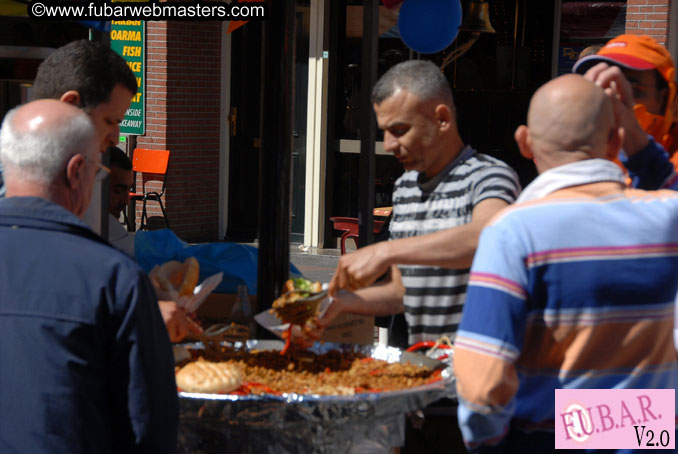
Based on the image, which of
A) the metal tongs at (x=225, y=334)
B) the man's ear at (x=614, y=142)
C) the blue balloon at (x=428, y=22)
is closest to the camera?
the man's ear at (x=614, y=142)

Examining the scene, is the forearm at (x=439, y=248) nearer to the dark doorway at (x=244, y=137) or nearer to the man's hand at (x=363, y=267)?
the man's hand at (x=363, y=267)

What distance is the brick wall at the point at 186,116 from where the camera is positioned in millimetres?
11859

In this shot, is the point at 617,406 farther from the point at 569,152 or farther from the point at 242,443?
the point at 242,443

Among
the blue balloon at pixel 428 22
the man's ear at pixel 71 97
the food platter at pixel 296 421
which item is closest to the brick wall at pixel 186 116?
the blue balloon at pixel 428 22

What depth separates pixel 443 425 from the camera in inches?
117

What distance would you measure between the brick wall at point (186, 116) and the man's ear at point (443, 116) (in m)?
9.15

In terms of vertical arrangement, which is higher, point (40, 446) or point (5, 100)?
point (5, 100)

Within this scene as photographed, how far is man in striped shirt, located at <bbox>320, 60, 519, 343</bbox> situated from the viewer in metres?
3.03

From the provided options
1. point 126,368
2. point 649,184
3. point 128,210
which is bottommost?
point 128,210

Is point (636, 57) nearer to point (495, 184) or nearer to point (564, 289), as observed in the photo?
point (495, 184)

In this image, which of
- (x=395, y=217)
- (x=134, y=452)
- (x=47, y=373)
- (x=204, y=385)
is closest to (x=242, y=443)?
(x=204, y=385)

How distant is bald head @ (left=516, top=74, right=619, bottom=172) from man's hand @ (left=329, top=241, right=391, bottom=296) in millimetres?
712

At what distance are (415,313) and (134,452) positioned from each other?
133 centimetres

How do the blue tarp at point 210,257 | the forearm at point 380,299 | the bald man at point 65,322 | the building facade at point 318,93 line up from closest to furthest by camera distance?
the bald man at point 65,322 → the forearm at point 380,299 → the blue tarp at point 210,257 → the building facade at point 318,93
